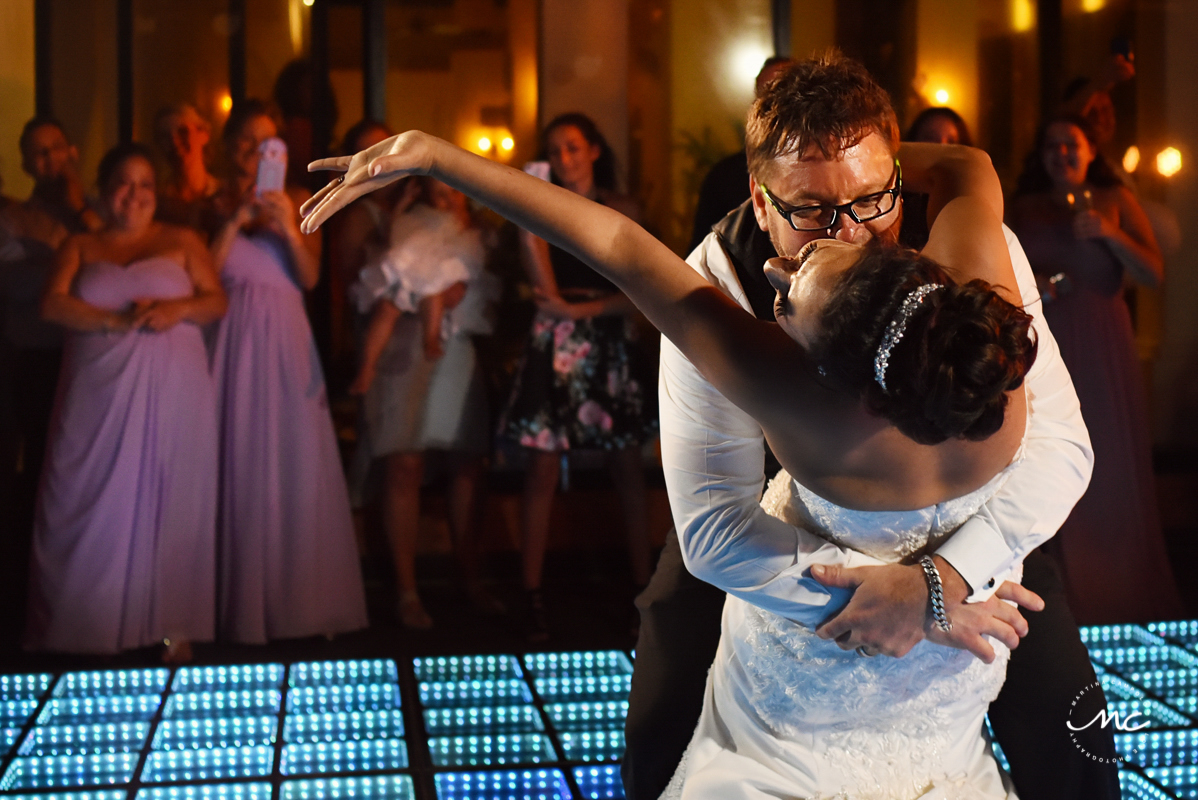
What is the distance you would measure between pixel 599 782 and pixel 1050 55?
3.82 metres

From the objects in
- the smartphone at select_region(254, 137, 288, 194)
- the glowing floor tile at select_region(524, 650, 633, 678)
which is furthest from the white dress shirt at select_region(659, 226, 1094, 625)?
the smartphone at select_region(254, 137, 288, 194)

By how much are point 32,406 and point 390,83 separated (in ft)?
6.27

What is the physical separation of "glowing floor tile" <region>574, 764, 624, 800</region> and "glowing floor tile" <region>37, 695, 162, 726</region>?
118cm

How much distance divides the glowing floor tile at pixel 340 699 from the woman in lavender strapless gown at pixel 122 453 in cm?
79

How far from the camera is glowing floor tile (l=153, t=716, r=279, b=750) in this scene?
2.76m

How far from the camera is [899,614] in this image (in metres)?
1.33

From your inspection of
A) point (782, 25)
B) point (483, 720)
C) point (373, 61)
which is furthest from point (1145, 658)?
point (373, 61)

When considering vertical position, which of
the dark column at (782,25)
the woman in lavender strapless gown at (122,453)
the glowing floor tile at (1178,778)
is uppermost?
the dark column at (782,25)

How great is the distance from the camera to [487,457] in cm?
443

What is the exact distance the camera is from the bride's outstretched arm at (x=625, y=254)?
1.26 m

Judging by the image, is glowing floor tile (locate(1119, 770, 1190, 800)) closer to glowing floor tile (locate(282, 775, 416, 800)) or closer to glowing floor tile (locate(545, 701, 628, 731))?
glowing floor tile (locate(545, 701, 628, 731))

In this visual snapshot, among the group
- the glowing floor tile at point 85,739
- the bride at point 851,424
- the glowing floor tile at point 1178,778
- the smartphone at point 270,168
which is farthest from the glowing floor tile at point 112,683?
the glowing floor tile at point 1178,778

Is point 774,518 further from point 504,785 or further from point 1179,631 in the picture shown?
point 1179,631

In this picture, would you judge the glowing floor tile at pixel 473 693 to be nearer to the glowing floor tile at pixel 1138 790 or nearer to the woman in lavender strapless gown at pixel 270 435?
the woman in lavender strapless gown at pixel 270 435
